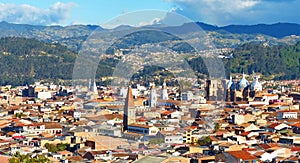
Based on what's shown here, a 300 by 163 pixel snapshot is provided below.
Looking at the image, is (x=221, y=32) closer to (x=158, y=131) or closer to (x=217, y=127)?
(x=217, y=127)

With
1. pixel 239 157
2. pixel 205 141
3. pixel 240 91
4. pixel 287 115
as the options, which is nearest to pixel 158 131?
pixel 205 141

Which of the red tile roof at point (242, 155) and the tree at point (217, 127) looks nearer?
the red tile roof at point (242, 155)

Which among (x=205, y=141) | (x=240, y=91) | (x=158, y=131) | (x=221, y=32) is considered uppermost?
(x=221, y=32)

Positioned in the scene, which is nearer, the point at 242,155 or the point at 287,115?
the point at 242,155

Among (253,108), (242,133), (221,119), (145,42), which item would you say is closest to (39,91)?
(145,42)

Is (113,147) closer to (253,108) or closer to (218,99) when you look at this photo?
(218,99)

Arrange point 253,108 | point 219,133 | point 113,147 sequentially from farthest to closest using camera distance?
point 253,108 < point 219,133 < point 113,147

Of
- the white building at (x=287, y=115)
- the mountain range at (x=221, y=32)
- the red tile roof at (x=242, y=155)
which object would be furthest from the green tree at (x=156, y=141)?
the mountain range at (x=221, y=32)

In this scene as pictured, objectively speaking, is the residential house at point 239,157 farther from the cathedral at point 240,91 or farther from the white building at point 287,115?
the cathedral at point 240,91

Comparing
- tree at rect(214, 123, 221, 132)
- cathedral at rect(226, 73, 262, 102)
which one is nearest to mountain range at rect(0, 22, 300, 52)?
cathedral at rect(226, 73, 262, 102)

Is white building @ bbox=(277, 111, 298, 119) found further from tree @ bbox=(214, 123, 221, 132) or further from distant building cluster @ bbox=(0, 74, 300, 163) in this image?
tree @ bbox=(214, 123, 221, 132)

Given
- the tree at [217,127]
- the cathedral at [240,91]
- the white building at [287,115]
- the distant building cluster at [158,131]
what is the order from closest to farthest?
1. the distant building cluster at [158,131]
2. the tree at [217,127]
3. the white building at [287,115]
4. the cathedral at [240,91]
